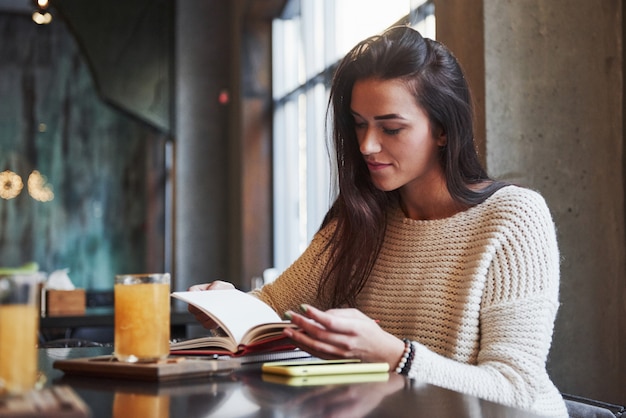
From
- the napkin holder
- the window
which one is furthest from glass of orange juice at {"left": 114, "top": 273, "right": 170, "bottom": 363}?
the napkin holder

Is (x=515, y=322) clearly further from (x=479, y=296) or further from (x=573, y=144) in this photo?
(x=573, y=144)

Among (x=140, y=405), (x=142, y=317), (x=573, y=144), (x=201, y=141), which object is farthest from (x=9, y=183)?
(x=140, y=405)

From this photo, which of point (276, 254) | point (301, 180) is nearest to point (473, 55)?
point (301, 180)

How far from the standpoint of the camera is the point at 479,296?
188cm

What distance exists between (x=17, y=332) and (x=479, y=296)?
1.07 metres

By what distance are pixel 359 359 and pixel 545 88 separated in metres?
1.67

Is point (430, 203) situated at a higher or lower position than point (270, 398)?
higher

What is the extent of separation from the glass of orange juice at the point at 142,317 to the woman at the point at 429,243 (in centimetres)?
36

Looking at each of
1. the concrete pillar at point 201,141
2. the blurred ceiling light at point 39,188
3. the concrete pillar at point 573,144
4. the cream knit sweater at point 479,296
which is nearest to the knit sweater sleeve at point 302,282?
the cream knit sweater at point 479,296

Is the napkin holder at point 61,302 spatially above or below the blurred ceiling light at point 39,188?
below

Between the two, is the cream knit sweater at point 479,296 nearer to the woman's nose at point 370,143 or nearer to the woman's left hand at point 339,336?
the woman's left hand at point 339,336

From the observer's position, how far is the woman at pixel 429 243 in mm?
1729

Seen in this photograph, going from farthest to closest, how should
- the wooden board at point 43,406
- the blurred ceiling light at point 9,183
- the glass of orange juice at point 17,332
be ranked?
the blurred ceiling light at point 9,183 < the glass of orange juice at point 17,332 < the wooden board at point 43,406

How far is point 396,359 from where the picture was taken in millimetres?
1531
